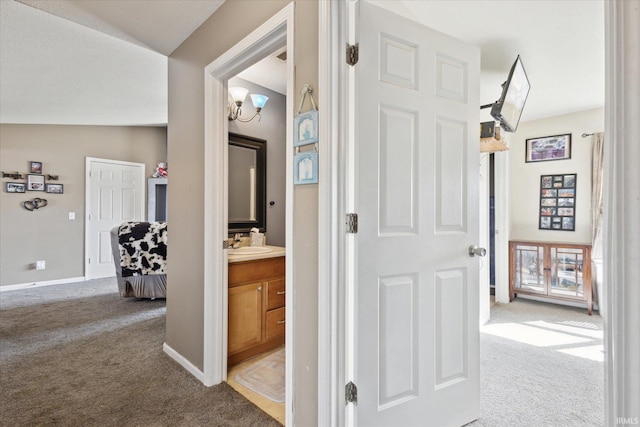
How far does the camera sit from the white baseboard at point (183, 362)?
2.18 metres

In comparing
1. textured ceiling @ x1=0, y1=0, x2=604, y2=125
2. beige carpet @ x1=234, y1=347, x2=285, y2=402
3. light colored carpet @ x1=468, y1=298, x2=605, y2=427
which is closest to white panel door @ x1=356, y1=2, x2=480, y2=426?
light colored carpet @ x1=468, y1=298, x2=605, y2=427

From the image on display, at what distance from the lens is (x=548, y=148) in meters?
4.16

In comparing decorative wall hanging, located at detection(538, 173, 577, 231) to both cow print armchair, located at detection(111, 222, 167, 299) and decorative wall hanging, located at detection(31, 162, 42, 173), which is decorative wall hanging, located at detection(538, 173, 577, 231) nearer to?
cow print armchair, located at detection(111, 222, 167, 299)

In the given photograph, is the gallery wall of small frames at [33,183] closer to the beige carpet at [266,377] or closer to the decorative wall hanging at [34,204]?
the decorative wall hanging at [34,204]

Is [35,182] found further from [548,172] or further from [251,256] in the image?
[548,172]

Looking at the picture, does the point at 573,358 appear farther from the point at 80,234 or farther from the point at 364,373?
the point at 80,234

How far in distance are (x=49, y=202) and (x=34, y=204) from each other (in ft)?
0.61

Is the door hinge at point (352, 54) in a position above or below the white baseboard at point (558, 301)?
above

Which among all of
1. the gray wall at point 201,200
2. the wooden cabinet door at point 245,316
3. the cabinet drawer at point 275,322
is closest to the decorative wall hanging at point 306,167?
the gray wall at point 201,200

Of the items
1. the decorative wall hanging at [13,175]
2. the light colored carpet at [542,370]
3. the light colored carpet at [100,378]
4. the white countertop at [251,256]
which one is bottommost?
the light colored carpet at [542,370]

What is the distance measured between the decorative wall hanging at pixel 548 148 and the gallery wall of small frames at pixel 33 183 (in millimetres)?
7274

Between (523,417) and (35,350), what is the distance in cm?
361

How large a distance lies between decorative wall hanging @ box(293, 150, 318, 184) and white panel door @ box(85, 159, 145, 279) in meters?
5.60

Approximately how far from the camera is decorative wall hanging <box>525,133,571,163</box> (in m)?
4.04
